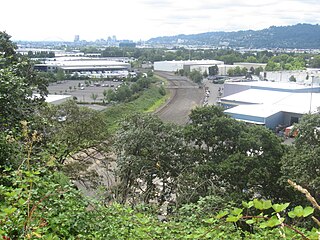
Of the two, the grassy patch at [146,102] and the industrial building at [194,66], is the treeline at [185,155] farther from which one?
the industrial building at [194,66]

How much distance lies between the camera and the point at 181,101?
31.9 m

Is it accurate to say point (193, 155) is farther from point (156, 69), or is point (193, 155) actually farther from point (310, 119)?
point (156, 69)

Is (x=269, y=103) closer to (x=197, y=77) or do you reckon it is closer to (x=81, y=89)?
(x=81, y=89)

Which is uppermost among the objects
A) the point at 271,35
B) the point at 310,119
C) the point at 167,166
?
the point at 271,35

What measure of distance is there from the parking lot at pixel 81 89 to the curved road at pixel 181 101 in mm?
6005

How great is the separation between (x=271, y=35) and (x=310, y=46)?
97.6 ft

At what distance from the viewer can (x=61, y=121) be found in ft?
31.0

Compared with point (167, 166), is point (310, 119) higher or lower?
higher

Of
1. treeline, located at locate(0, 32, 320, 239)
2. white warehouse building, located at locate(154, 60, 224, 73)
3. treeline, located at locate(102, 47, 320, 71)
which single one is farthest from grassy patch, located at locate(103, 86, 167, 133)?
treeline, located at locate(102, 47, 320, 71)

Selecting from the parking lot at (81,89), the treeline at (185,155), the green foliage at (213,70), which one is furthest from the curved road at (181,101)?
the treeline at (185,155)

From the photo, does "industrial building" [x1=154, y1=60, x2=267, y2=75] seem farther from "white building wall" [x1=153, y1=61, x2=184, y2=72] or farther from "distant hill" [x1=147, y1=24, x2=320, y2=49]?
"distant hill" [x1=147, y1=24, x2=320, y2=49]

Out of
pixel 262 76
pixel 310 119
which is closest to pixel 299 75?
pixel 262 76

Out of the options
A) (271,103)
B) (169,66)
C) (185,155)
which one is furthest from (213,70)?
(185,155)

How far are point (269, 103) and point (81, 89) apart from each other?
19355 millimetres
